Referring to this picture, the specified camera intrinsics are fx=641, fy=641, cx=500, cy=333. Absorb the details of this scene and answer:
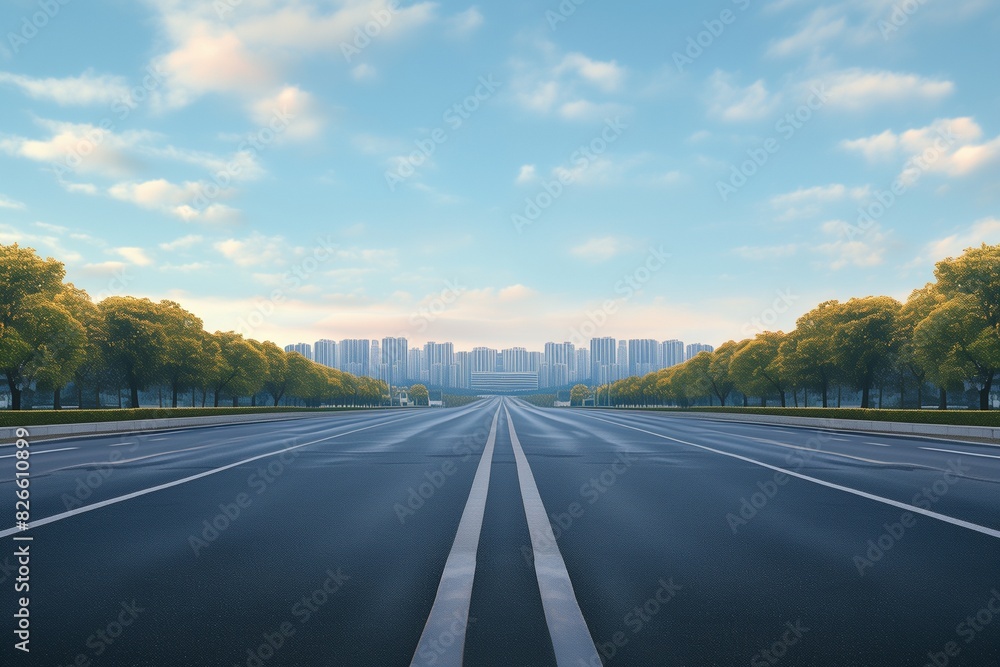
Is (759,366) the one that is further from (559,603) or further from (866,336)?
(559,603)

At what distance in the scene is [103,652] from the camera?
3.88 meters

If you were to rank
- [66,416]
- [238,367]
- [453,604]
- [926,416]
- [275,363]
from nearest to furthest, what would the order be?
[453,604], [66,416], [926,416], [238,367], [275,363]

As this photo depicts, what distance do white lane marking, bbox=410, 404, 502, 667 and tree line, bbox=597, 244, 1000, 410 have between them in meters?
48.8

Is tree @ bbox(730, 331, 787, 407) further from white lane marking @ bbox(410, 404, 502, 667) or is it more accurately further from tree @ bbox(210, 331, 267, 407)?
white lane marking @ bbox(410, 404, 502, 667)

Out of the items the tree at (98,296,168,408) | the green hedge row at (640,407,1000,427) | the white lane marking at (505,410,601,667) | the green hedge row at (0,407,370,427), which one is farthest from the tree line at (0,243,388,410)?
the green hedge row at (640,407,1000,427)

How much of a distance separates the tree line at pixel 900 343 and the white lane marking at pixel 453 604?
160 ft

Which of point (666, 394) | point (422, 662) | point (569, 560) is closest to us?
point (422, 662)

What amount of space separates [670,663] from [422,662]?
1.43 m

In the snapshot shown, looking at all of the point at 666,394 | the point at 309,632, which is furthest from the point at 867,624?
the point at 666,394

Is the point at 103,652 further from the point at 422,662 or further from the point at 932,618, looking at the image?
the point at 932,618

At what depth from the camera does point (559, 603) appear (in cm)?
471

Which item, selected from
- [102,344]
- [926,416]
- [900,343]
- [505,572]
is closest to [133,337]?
[102,344]

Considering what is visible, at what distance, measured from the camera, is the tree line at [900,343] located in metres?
45.0

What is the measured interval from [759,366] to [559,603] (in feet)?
279
